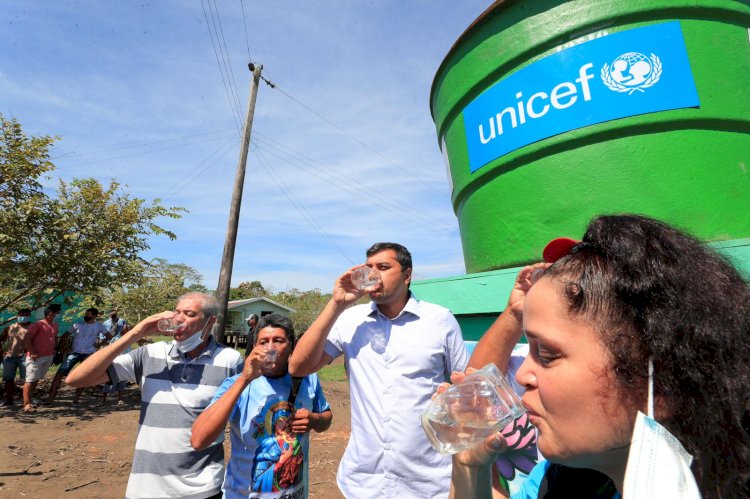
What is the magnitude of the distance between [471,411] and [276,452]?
1.48 m

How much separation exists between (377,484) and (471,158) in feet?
5.77

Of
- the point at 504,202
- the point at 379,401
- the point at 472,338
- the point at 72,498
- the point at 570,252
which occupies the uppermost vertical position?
the point at 504,202

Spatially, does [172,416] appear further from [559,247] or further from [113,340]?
[113,340]

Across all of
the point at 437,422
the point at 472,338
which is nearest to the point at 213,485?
the point at 472,338

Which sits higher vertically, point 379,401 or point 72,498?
point 379,401

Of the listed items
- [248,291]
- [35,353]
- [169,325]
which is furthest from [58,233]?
[248,291]

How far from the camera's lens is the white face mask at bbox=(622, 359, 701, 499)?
62 centimetres

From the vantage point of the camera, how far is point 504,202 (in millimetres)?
2104

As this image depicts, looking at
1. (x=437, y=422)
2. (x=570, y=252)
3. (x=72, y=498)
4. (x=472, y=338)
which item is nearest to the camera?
(x=570, y=252)

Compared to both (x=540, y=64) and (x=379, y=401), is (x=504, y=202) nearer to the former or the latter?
(x=540, y=64)

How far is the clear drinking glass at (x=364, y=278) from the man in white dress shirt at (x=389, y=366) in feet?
0.08

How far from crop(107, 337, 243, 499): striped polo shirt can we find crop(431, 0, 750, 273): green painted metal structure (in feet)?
6.09

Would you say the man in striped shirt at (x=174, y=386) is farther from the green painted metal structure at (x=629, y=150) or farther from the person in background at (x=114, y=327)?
the person in background at (x=114, y=327)

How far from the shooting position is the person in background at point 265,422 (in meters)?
2.10
